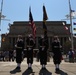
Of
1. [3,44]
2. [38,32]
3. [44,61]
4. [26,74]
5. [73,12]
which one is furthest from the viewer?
[38,32]

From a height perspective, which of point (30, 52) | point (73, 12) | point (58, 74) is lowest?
point (58, 74)

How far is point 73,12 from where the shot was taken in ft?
169

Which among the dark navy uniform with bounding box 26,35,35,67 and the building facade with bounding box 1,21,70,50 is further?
the building facade with bounding box 1,21,70,50

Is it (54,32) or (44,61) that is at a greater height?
(54,32)

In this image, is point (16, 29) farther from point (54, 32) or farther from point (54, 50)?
point (54, 50)

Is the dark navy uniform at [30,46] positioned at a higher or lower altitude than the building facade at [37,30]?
lower

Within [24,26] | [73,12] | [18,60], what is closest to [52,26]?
[24,26]

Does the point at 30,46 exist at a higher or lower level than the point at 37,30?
lower

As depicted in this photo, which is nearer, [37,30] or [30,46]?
[30,46]

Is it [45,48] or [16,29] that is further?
[16,29]

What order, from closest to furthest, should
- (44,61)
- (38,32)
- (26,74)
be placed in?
(26,74) < (44,61) < (38,32)

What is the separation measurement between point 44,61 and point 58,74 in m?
2.13

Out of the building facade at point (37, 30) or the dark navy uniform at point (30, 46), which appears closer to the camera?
the dark navy uniform at point (30, 46)

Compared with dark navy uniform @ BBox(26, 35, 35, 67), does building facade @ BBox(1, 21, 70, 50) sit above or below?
above
